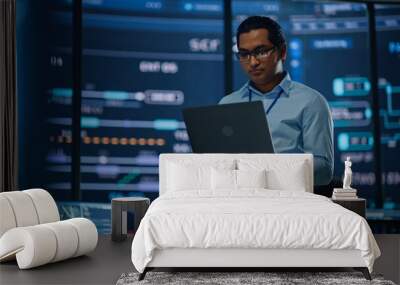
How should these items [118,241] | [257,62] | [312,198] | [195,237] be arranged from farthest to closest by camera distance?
[257,62], [118,241], [312,198], [195,237]

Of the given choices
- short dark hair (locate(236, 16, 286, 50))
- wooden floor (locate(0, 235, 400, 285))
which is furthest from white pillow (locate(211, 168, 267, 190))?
short dark hair (locate(236, 16, 286, 50))

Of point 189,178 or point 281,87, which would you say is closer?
point 189,178

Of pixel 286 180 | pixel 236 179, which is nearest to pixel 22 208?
pixel 236 179

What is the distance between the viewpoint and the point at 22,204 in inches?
179

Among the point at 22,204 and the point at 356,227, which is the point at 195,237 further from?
the point at 22,204

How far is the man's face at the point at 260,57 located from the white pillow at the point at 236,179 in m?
1.64

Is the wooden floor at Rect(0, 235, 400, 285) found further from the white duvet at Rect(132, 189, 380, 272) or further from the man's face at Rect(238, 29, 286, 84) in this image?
the man's face at Rect(238, 29, 286, 84)

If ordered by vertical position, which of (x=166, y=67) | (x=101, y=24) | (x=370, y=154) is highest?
(x=101, y=24)

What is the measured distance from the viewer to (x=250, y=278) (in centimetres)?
391

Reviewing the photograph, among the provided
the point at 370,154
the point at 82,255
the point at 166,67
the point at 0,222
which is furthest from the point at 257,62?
the point at 0,222

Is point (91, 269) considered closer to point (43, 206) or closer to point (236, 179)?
point (43, 206)

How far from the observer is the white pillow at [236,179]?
5324mm

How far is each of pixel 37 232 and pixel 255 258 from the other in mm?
1564

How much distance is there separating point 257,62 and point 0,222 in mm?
3516
